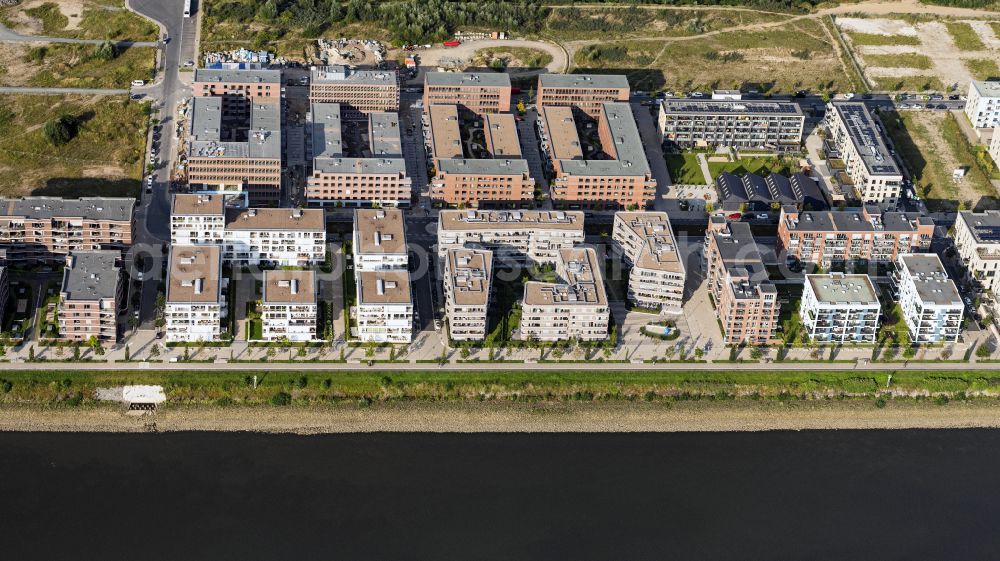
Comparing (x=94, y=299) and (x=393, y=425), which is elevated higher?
(x=94, y=299)

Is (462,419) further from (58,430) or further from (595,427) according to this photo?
(58,430)

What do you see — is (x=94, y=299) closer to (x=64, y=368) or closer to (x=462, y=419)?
(x=64, y=368)

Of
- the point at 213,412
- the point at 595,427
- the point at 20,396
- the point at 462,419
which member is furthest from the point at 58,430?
the point at 595,427

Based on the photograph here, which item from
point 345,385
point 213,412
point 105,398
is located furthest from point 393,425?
point 105,398

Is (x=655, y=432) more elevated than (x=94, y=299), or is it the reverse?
(x=94, y=299)

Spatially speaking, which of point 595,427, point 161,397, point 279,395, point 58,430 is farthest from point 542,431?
point 58,430

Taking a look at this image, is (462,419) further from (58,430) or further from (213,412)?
(58,430)

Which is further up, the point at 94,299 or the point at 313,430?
the point at 94,299
